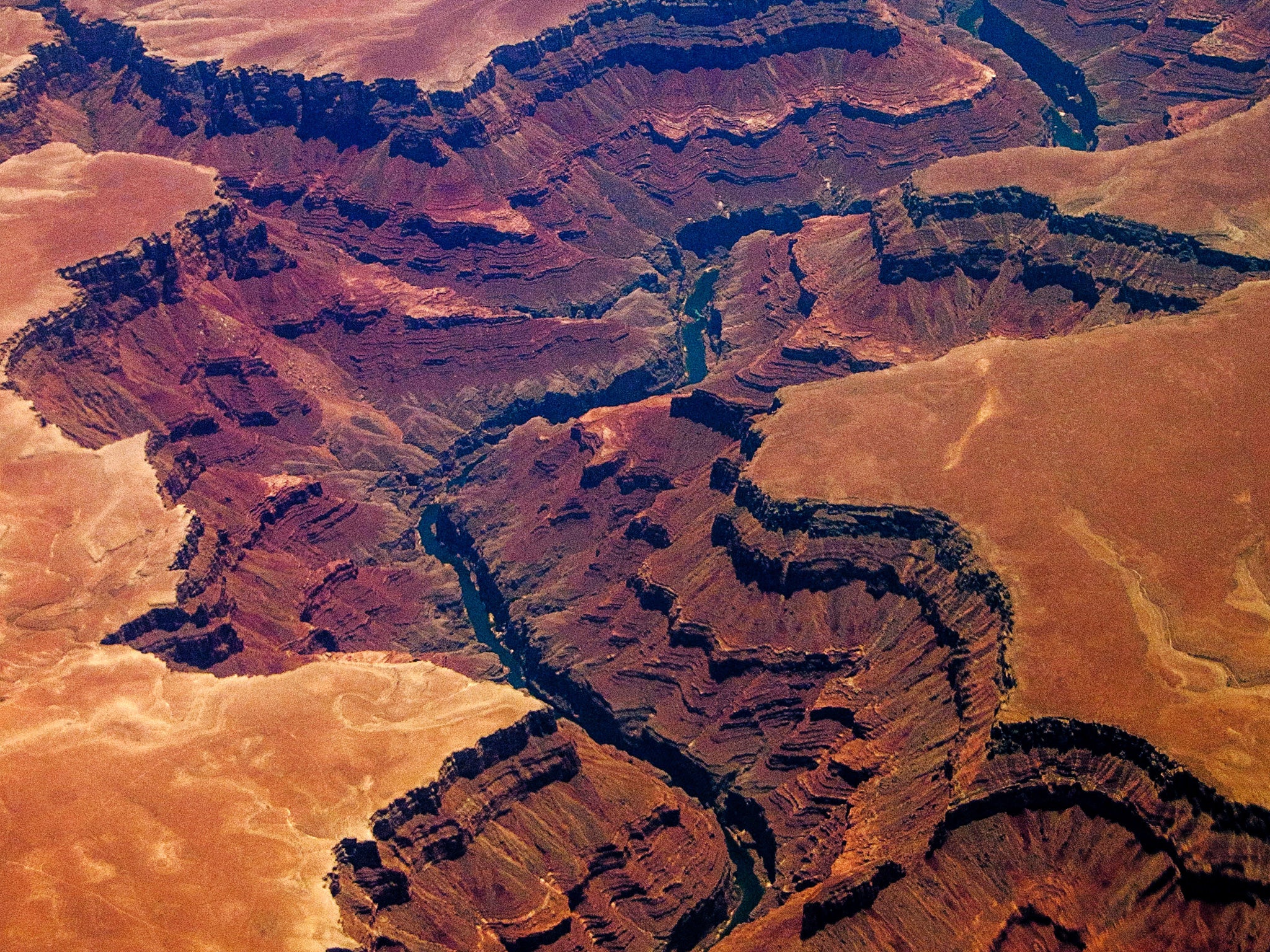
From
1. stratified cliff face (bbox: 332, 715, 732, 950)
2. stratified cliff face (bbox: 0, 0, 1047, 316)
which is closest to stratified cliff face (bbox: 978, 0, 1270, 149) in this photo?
stratified cliff face (bbox: 0, 0, 1047, 316)

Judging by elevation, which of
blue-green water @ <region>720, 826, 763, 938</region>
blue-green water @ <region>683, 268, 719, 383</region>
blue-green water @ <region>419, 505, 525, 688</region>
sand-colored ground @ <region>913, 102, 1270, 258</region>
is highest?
sand-colored ground @ <region>913, 102, 1270, 258</region>

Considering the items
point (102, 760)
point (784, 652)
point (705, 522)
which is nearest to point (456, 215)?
point (705, 522)

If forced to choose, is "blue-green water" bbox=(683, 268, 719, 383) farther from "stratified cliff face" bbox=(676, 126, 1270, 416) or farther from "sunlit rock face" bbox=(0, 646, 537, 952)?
"sunlit rock face" bbox=(0, 646, 537, 952)

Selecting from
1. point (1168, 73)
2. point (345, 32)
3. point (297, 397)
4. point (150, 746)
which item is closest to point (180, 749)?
point (150, 746)

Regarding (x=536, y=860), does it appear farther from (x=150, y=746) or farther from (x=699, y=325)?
(x=699, y=325)

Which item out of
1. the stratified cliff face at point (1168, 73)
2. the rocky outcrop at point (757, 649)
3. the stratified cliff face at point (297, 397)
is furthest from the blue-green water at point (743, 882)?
the stratified cliff face at point (1168, 73)

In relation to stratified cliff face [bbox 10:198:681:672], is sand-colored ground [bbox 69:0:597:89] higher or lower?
higher

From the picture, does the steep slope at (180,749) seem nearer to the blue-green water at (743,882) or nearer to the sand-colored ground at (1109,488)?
the blue-green water at (743,882)
